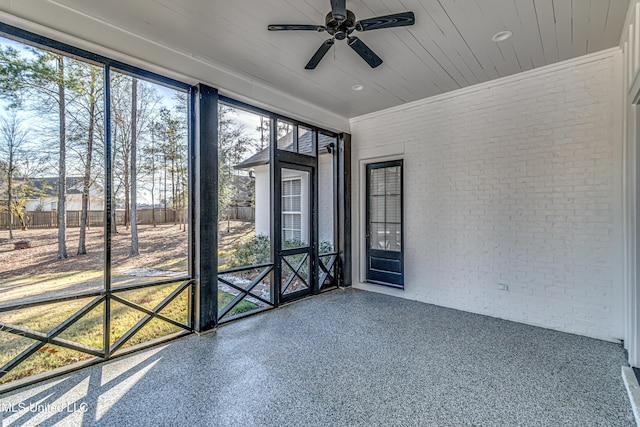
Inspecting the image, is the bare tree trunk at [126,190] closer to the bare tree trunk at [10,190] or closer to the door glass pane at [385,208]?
the bare tree trunk at [10,190]

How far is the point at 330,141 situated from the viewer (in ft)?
18.4

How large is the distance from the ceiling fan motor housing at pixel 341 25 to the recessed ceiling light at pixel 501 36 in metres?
1.60

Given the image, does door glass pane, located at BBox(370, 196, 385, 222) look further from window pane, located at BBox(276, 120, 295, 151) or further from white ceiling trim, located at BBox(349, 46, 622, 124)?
window pane, located at BBox(276, 120, 295, 151)

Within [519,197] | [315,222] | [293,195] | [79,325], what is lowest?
[79,325]

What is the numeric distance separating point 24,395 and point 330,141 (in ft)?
16.3

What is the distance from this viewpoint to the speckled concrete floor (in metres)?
2.10

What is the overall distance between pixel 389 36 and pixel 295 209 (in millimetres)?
2684

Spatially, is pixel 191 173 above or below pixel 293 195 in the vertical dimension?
above

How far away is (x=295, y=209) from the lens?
4742 mm

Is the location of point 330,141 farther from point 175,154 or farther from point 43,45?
point 43,45

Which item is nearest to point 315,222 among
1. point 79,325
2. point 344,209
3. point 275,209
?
point 344,209

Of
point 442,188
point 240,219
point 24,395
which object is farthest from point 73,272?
point 442,188

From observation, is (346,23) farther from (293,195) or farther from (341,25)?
(293,195)

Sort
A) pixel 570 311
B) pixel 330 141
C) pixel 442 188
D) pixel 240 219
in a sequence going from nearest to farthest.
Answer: pixel 570 311 < pixel 240 219 < pixel 442 188 < pixel 330 141
